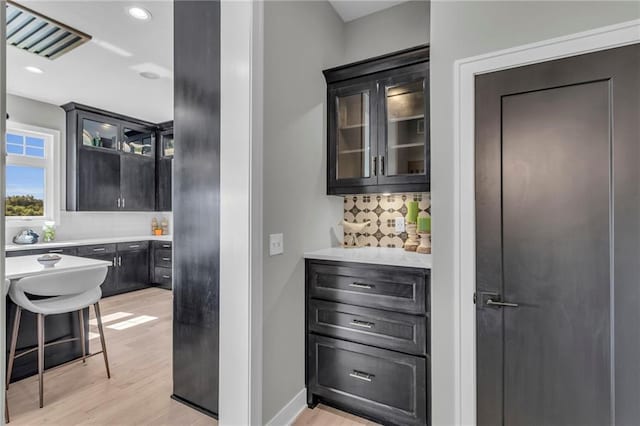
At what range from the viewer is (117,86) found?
160 inches

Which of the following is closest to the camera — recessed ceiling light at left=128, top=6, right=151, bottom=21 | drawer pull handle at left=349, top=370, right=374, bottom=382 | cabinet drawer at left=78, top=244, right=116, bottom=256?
drawer pull handle at left=349, top=370, right=374, bottom=382

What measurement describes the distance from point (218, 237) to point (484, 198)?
1.49m

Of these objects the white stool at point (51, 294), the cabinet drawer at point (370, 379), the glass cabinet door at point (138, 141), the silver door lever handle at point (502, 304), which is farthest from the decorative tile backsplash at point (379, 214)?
the glass cabinet door at point (138, 141)

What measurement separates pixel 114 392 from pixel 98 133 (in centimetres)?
422

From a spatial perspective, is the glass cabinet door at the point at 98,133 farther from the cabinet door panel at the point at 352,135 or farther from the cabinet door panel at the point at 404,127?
the cabinet door panel at the point at 404,127

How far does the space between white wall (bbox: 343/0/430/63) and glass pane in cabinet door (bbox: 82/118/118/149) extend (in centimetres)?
427

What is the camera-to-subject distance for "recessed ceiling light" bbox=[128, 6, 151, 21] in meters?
2.49

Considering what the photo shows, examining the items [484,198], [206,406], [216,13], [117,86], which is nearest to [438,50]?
[484,198]

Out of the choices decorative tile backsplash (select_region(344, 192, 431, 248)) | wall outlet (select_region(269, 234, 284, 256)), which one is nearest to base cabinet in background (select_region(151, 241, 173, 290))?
decorative tile backsplash (select_region(344, 192, 431, 248))

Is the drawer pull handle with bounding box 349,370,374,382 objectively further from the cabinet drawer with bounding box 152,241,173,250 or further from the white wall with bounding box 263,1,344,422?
the cabinet drawer with bounding box 152,241,173,250

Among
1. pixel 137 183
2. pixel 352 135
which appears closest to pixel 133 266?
pixel 137 183

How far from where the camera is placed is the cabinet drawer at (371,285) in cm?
181

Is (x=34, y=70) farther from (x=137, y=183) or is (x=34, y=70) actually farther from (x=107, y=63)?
(x=137, y=183)

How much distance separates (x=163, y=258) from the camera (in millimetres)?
5375
